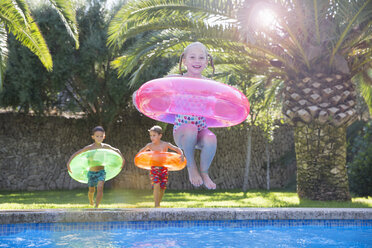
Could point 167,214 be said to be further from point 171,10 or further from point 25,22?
point 25,22

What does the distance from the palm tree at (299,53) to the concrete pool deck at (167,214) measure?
3010mm

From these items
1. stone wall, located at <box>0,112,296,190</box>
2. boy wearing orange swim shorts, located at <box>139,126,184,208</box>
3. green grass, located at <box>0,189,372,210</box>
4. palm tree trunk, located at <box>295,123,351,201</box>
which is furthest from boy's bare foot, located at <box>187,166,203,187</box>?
stone wall, located at <box>0,112,296,190</box>

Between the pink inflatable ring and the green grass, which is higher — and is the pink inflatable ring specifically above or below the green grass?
above

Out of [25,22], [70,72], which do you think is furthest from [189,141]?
[70,72]

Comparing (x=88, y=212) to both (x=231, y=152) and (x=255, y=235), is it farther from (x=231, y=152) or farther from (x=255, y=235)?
(x=231, y=152)

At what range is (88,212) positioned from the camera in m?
5.64

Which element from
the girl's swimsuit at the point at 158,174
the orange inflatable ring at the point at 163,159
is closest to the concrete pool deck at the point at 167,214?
the orange inflatable ring at the point at 163,159

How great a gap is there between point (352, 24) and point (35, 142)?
1114 cm

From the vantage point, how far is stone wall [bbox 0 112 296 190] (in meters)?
14.1

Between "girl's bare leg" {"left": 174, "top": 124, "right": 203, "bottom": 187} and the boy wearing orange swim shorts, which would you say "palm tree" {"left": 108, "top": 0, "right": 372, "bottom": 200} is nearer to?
the boy wearing orange swim shorts

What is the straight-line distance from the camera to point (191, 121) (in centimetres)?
447

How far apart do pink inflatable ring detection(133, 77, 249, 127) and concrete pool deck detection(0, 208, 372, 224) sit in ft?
6.04

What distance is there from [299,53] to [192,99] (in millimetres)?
5423

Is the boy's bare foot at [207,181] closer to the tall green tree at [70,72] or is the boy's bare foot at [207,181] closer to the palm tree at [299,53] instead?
the palm tree at [299,53]
